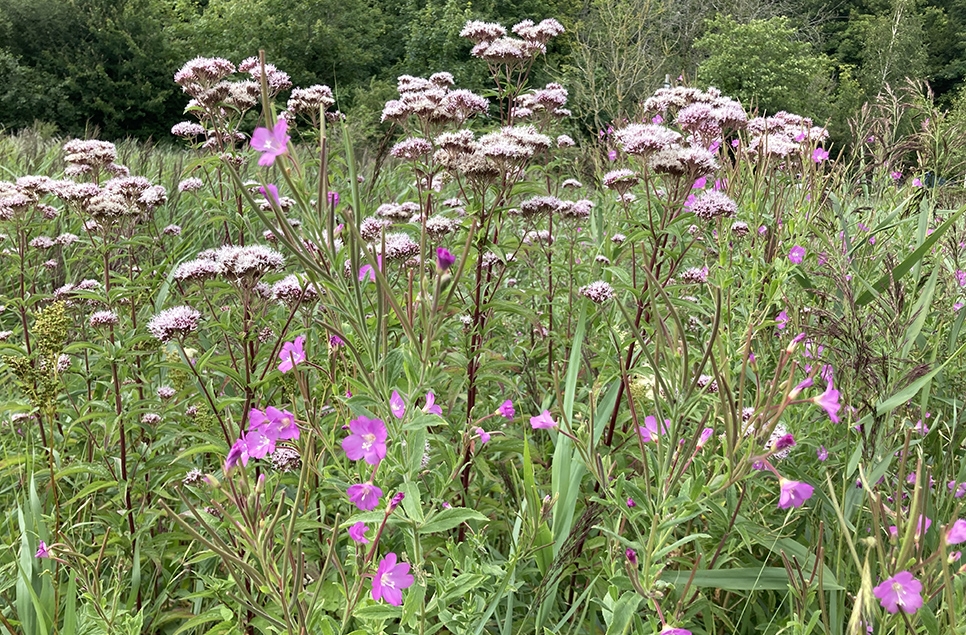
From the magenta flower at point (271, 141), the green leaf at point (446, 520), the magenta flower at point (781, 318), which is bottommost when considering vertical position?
the magenta flower at point (781, 318)

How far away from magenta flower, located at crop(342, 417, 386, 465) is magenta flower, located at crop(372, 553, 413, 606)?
168 mm

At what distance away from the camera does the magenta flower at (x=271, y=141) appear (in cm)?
83

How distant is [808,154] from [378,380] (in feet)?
5.96

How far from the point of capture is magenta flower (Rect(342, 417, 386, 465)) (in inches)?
41.9

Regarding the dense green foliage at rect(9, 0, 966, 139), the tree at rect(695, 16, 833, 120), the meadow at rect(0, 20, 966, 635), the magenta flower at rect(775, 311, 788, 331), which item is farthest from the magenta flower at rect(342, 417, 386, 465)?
the tree at rect(695, 16, 833, 120)

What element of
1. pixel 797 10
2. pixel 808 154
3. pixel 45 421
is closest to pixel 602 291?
pixel 808 154

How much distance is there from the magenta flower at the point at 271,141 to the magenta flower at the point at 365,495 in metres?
0.55

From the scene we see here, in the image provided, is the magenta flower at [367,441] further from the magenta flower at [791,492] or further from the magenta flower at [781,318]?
the magenta flower at [781,318]

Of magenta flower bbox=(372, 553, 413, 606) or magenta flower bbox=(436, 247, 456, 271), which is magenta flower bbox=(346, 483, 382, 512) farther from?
magenta flower bbox=(436, 247, 456, 271)

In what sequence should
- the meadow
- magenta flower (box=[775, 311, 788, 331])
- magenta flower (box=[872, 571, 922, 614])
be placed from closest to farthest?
magenta flower (box=[872, 571, 922, 614])
the meadow
magenta flower (box=[775, 311, 788, 331])

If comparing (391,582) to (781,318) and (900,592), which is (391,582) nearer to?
(900,592)

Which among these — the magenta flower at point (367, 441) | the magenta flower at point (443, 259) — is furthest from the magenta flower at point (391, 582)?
the magenta flower at point (443, 259)

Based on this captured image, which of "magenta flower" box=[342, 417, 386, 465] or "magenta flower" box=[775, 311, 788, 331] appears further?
"magenta flower" box=[775, 311, 788, 331]

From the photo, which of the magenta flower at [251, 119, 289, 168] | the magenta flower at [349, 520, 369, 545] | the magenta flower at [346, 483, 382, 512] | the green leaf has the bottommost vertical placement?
the magenta flower at [349, 520, 369, 545]
